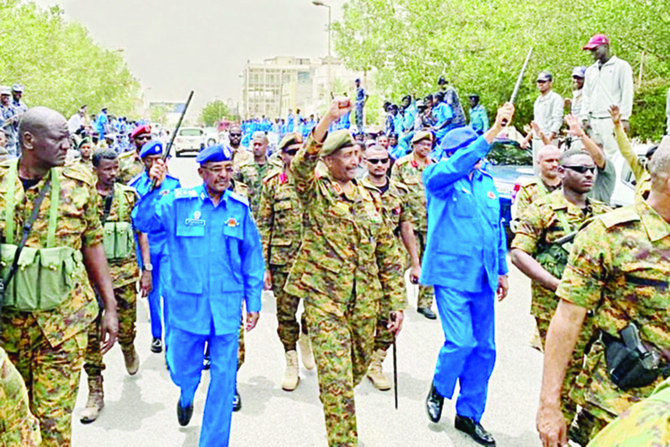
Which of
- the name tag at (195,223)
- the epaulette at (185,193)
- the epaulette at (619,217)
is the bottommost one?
the name tag at (195,223)

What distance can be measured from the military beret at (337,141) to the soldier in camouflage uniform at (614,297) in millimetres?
1701

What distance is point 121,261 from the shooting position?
514 centimetres

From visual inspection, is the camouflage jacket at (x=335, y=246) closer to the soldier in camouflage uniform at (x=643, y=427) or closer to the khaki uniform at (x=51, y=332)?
the khaki uniform at (x=51, y=332)

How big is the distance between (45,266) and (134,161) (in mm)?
4196

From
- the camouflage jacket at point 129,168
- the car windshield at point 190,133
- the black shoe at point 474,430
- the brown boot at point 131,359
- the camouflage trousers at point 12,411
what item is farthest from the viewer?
the car windshield at point 190,133

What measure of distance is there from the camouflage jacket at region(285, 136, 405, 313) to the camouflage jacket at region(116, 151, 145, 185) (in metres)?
3.44

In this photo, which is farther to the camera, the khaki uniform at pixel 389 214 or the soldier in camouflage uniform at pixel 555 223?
the khaki uniform at pixel 389 214

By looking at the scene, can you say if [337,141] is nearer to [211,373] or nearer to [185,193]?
[185,193]

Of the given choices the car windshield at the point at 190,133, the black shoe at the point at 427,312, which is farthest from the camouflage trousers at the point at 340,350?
the car windshield at the point at 190,133

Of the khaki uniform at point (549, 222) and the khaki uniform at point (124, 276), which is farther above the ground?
the khaki uniform at point (549, 222)

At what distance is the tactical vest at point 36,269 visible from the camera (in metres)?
3.05

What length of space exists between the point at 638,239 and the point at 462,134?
224cm

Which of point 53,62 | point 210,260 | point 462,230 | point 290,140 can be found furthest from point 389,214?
point 53,62

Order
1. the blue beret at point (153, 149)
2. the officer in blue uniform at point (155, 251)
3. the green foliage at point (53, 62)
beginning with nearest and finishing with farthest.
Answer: the officer in blue uniform at point (155, 251) → the blue beret at point (153, 149) → the green foliage at point (53, 62)
